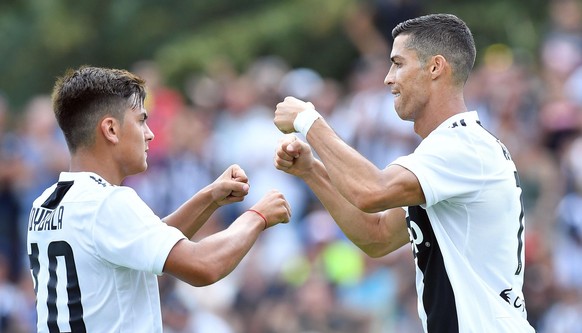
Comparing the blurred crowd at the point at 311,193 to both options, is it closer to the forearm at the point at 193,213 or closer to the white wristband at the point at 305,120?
the forearm at the point at 193,213

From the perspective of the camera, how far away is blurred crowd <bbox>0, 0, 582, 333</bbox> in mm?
11547

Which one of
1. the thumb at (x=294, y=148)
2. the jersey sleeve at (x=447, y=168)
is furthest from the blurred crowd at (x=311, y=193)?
the jersey sleeve at (x=447, y=168)

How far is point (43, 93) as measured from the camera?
815 inches

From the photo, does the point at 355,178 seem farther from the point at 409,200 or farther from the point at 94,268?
the point at 94,268

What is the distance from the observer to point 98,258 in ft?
18.6

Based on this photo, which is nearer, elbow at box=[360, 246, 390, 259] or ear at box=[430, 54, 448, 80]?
ear at box=[430, 54, 448, 80]

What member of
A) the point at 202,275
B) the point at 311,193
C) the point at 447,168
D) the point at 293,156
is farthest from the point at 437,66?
the point at 311,193

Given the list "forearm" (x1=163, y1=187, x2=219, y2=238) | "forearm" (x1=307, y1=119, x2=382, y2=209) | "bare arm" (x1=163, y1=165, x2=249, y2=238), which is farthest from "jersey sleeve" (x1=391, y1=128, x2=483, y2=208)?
"forearm" (x1=163, y1=187, x2=219, y2=238)

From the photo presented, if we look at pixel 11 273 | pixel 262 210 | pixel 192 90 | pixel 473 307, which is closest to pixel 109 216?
pixel 262 210

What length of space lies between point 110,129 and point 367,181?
1363 millimetres

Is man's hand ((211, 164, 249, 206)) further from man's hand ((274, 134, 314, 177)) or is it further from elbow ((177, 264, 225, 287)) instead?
elbow ((177, 264, 225, 287))

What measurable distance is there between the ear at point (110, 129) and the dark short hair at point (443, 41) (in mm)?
1669

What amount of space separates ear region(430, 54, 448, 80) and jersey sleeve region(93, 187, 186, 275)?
169 centimetres

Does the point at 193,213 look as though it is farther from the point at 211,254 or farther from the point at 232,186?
the point at 211,254
